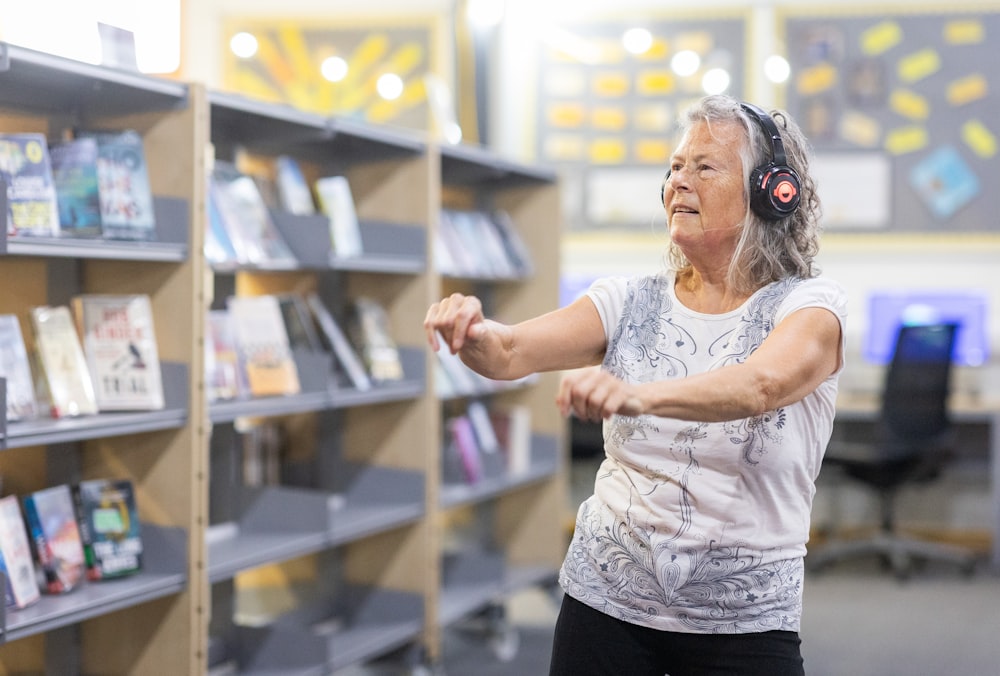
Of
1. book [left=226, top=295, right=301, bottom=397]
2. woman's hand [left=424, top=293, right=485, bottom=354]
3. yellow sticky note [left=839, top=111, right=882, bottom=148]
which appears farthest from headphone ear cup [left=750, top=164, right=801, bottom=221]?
yellow sticky note [left=839, top=111, right=882, bottom=148]

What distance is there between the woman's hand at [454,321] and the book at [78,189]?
4.48ft

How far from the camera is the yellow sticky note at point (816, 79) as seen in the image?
20.0 ft

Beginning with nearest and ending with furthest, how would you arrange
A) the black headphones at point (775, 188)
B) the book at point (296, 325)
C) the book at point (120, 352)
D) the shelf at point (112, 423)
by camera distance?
the black headphones at point (775, 188) → the shelf at point (112, 423) → the book at point (120, 352) → the book at point (296, 325)

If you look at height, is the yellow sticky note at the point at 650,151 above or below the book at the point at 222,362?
above

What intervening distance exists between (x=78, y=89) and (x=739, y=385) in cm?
193

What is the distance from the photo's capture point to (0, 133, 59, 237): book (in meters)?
2.43

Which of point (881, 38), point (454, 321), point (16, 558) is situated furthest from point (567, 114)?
point (454, 321)

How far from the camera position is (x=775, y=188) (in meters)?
1.62

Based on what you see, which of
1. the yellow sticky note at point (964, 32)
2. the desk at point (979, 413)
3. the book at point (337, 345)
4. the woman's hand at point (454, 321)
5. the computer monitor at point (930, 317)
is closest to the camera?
the woman's hand at point (454, 321)

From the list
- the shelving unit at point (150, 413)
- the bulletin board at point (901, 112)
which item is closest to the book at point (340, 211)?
the shelving unit at point (150, 413)

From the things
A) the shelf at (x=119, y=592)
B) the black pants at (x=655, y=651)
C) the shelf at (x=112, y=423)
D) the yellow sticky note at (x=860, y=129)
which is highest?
the yellow sticky note at (x=860, y=129)

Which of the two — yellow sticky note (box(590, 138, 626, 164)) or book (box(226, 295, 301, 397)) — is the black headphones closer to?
book (box(226, 295, 301, 397))

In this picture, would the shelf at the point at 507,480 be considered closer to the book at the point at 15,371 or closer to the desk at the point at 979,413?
the desk at the point at 979,413

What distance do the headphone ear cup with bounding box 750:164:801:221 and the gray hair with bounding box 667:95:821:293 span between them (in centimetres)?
1
